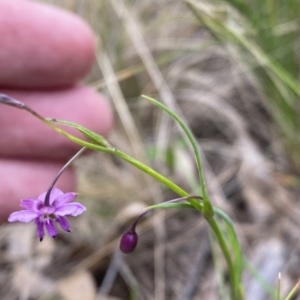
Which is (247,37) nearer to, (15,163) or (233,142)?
(233,142)

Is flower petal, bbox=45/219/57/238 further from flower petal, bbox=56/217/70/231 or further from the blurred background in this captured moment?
the blurred background

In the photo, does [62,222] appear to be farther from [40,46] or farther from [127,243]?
[40,46]

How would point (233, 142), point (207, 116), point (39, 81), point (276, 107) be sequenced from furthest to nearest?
point (207, 116) → point (233, 142) → point (276, 107) → point (39, 81)

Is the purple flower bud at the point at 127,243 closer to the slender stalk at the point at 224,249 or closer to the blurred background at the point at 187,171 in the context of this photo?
the slender stalk at the point at 224,249

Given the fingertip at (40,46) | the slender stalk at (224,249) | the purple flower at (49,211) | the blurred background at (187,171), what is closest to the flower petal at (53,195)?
the purple flower at (49,211)

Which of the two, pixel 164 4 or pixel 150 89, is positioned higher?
pixel 164 4

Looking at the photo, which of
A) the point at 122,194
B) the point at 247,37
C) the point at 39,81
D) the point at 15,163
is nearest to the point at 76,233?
the point at 122,194
